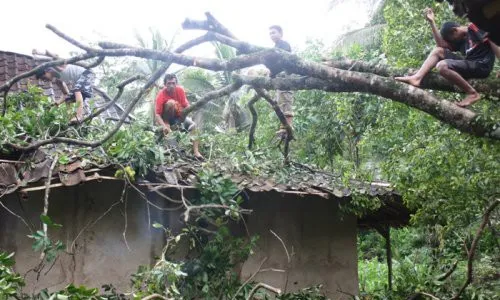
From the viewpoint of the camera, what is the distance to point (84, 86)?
24.7 ft

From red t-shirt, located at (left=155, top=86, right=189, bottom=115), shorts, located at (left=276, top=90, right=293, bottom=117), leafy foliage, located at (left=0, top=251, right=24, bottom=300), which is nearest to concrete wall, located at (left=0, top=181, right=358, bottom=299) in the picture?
leafy foliage, located at (left=0, top=251, right=24, bottom=300)

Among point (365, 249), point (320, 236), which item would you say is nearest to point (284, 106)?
point (320, 236)

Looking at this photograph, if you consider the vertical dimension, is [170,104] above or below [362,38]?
below

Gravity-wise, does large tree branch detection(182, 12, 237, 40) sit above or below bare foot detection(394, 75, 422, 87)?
above

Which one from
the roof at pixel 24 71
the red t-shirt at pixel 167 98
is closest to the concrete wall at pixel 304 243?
the red t-shirt at pixel 167 98

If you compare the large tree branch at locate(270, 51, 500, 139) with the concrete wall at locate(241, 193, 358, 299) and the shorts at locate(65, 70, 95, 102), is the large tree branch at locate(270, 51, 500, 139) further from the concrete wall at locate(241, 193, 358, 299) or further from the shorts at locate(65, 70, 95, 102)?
the shorts at locate(65, 70, 95, 102)

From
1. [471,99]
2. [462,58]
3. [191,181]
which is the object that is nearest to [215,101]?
[191,181]

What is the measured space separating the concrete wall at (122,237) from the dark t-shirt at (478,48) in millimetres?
2714

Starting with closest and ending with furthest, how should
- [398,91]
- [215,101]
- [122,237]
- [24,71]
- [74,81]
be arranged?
1. [398,91]
2. [122,237]
3. [74,81]
4. [24,71]
5. [215,101]

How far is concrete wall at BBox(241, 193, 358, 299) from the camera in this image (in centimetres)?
694

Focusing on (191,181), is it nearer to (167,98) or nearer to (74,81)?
(167,98)

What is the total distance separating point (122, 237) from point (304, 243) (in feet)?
8.51

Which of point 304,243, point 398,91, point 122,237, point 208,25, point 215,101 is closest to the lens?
point 398,91

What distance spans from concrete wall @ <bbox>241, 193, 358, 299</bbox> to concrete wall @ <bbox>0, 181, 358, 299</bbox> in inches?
0.5
